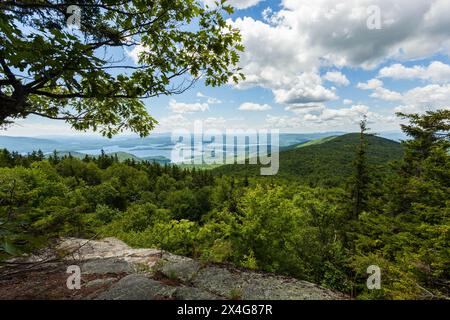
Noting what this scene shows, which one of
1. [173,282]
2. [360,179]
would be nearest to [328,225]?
[360,179]

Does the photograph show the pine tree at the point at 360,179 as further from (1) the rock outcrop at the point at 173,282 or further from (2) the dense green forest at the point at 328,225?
(1) the rock outcrop at the point at 173,282

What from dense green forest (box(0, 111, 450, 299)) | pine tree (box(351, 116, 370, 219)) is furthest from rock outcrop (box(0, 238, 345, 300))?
pine tree (box(351, 116, 370, 219))

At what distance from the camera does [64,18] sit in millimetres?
3348

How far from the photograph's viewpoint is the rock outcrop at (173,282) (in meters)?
3.72

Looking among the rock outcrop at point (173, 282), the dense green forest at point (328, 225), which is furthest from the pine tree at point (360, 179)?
the rock outcrop at point (173, 282)

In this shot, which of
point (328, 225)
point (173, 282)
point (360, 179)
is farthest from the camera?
point (328, 225)

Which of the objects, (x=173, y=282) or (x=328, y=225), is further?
(x=328, y=225)

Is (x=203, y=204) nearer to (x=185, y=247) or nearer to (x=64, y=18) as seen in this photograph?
(x=185, y=247)

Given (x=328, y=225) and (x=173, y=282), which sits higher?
(x=173, y=282)

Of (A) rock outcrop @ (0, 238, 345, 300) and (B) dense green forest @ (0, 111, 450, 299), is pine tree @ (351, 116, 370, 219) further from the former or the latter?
(A) rock outcrop @ (0, 238, 345, 300)

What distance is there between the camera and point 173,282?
4113 millimetres

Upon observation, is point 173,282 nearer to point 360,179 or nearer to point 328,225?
point 360,179
